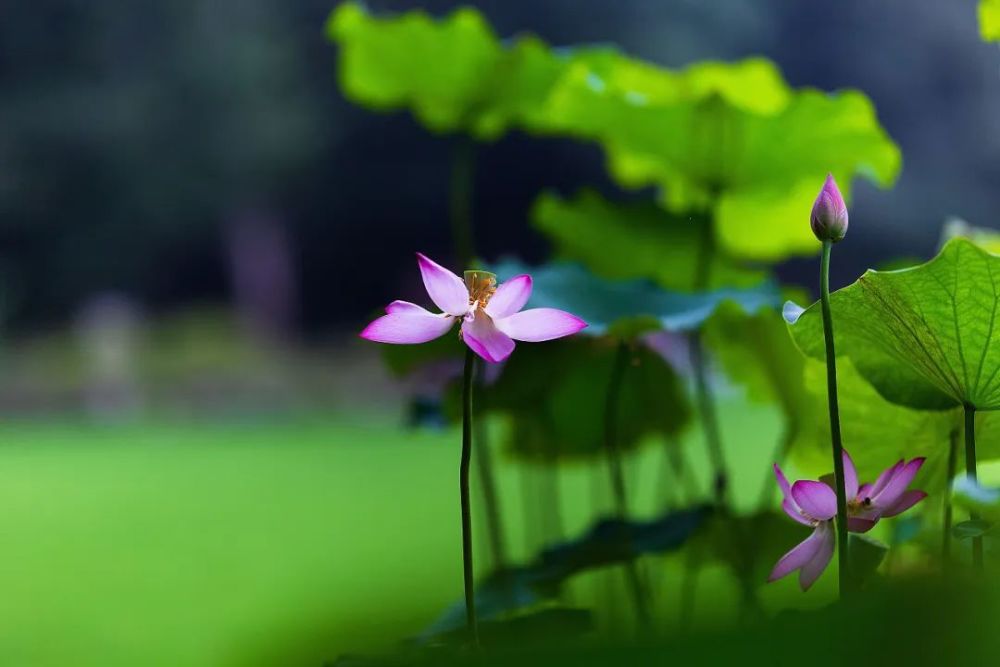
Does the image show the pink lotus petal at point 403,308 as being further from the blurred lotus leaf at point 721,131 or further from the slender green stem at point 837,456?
the blurred lotus leaf at point 721,131

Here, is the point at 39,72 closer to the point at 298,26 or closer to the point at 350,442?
the point at 298,26

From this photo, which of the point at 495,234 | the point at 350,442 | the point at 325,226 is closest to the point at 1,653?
the point at 350,442

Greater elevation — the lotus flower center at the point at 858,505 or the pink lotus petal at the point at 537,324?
the pink lotus petal at the point at 537,324

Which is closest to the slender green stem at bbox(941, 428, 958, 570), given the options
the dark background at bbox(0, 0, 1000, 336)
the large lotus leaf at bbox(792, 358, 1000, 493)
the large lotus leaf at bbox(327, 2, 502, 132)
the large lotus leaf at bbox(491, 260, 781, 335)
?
the large lotus leaf at bbox(792, 358, 1000, 493)

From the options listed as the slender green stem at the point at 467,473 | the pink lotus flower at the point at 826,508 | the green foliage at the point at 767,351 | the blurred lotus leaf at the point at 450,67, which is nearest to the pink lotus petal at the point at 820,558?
the pink lotus flower at the point at 826,508

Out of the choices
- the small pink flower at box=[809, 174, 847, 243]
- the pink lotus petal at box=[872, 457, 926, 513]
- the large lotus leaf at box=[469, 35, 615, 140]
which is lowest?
the pink lotus petal at box=[872, 457, 926, 513]

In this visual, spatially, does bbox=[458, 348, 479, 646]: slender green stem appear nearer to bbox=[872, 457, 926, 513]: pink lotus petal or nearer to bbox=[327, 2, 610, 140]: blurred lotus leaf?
bbox=[872, 457, 926, 513]: pink lotus petal

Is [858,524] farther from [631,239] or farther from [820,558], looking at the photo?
[631,239]
